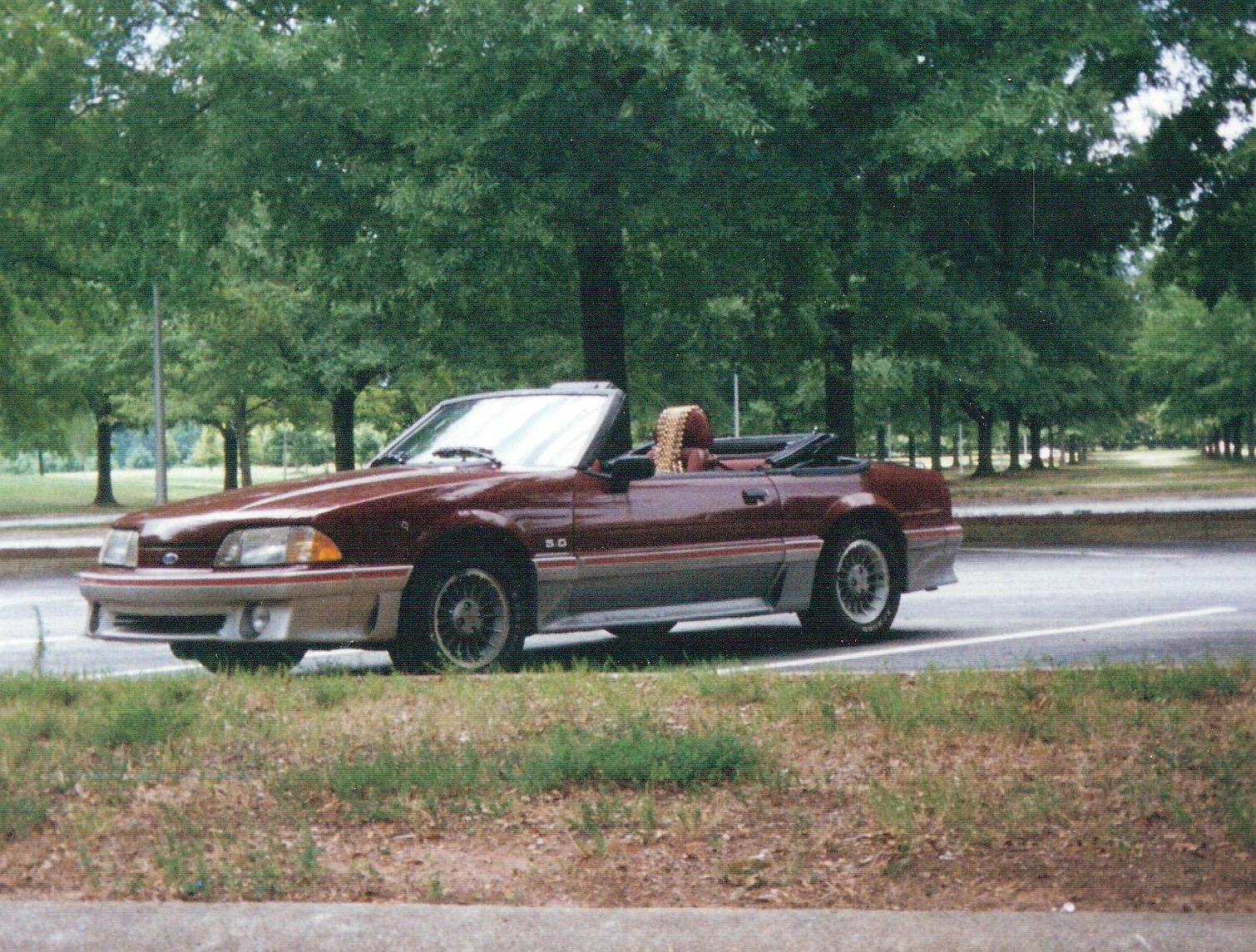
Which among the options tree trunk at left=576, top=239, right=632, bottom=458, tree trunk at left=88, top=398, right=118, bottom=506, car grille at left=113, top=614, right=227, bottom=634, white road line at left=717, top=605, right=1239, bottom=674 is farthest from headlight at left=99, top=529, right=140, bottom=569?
tree trunk at left=88, top=398, right=118, bottom=506

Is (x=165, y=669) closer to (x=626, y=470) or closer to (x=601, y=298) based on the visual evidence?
(x=626, y=470)

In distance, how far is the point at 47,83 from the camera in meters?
23.5

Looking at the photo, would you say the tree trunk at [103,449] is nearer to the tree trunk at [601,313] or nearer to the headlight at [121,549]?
the tree trunk at [601,313]

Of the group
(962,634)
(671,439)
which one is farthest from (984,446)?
(671,439)

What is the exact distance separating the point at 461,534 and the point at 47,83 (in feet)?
57.2

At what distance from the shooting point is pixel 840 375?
2600cm

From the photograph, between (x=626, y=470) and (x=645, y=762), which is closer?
(x=645, y=762)

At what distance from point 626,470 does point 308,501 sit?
1825 millimetres

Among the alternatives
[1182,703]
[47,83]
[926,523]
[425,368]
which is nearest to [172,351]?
[425,368]

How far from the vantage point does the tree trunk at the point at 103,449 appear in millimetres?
51250

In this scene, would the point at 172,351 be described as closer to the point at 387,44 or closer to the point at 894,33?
the point at 387,44

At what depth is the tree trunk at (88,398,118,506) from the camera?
51.2 m

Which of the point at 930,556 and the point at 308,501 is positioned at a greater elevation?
the point at 308,501

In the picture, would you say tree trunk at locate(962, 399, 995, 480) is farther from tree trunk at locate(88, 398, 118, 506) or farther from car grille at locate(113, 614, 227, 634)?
car grille at locate(113, 614, 227, 634)
